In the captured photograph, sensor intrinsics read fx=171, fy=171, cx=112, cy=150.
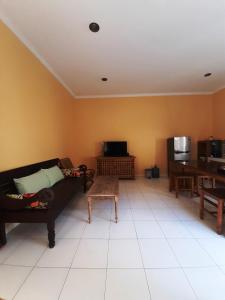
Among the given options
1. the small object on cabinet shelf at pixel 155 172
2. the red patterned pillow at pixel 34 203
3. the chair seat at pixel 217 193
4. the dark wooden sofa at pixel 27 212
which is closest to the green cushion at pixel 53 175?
the dark wooden sofa at pixel 27 212

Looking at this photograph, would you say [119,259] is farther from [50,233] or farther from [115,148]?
[115,148]

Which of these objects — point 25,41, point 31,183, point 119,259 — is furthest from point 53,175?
point 25,41

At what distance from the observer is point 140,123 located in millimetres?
5742

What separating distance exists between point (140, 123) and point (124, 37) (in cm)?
320

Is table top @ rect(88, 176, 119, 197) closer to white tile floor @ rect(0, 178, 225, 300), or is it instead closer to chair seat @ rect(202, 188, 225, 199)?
white tile floor @ rect(0, 178, 225, 300)

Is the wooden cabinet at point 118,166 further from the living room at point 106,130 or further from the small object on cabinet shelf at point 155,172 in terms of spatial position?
the small object on cabinet shelf at point 155,172

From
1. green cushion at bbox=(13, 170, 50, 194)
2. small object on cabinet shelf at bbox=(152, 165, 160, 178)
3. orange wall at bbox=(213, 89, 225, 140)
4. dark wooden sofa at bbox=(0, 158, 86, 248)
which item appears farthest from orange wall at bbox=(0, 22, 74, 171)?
orange wall at bbox=(213, 89, 225, 140)

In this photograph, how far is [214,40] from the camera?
2.89 m

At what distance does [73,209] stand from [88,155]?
292 cm

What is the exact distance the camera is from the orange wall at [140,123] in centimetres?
567

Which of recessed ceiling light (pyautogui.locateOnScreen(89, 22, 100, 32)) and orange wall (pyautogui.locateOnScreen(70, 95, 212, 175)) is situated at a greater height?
recessed ceiling light (pyautogui.locateOnScreen(89, 22, 100, 32))

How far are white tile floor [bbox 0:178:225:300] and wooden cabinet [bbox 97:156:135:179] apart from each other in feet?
8.15

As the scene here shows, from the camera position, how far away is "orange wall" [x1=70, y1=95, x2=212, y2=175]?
567cm

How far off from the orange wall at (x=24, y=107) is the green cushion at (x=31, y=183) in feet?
0.92
